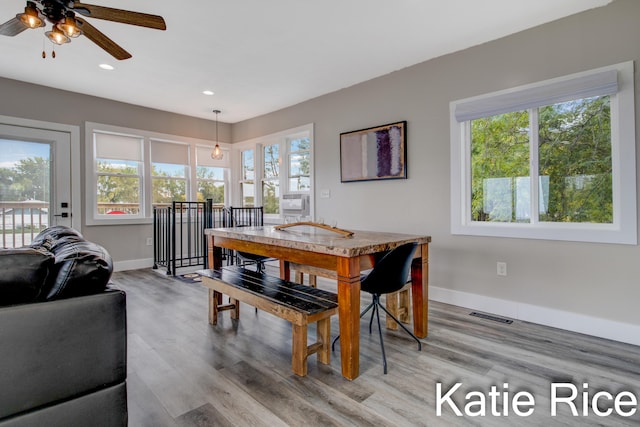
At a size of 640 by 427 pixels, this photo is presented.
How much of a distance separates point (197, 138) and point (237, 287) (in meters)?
4.28

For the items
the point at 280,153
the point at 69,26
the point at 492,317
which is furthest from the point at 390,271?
the point at 280,153

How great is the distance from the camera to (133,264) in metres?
5.20

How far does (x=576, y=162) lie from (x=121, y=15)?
3.66m

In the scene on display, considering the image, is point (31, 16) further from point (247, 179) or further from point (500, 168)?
point (247, 179)

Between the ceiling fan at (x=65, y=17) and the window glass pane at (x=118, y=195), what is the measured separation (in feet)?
9.74

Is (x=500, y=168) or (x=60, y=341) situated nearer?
(x=60, y=341)

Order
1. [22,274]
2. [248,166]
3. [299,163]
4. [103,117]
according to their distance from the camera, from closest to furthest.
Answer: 1. [22,274]
2. [103,117]
3. [299,163]
4. [248,166]

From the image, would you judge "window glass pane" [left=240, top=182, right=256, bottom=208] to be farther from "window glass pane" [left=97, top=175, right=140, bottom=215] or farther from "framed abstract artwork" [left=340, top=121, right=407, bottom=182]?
"framed abstract artwork" [left=340, top=121, right=407, bottom=182]

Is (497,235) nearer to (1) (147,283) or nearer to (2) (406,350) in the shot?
(2) (406,350)

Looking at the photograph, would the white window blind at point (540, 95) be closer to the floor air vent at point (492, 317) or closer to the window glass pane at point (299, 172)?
the floor air vent at point (492, 317)

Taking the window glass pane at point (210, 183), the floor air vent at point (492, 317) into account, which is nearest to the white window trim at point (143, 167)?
the window glass pane at point (210, 183)

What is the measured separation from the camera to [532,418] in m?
1.62

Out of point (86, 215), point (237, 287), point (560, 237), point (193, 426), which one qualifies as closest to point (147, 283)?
point (86, 215)

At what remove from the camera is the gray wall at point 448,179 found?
2.56m
